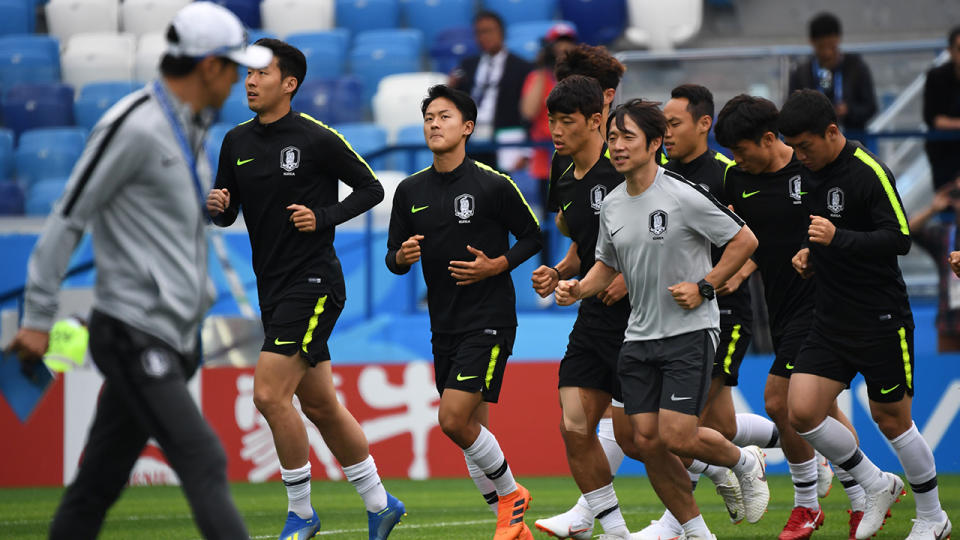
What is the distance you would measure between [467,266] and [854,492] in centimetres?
243

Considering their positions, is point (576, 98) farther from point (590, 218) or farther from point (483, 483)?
point (483, 483)

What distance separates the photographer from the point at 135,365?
14.4 feet

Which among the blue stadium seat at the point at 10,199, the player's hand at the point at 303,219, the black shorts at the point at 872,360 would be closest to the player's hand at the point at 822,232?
the black shorts at the point at 872,360

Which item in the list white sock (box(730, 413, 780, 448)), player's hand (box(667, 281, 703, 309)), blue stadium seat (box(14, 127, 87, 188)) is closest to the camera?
player's hand (box(667, 281, 703, 309))

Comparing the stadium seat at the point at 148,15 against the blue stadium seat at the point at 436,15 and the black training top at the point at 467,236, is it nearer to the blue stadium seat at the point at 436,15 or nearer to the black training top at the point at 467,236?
the blue stadium seat at the point at 436,15

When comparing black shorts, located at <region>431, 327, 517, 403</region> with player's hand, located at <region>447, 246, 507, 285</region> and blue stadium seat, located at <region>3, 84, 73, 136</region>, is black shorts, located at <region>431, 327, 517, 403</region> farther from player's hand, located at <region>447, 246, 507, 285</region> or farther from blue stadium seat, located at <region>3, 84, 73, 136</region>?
blue stadium seat, located at <region>3, 84, 73, 136</region>

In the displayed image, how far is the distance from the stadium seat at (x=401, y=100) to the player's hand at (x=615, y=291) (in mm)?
8435

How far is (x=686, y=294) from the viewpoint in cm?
580

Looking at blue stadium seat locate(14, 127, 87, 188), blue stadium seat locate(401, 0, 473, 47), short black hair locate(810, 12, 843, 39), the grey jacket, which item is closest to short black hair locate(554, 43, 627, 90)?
the grey jacket

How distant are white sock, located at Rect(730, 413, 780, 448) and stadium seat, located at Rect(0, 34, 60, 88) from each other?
10620mm

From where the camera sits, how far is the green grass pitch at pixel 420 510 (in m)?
7.50

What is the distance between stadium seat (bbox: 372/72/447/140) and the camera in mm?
14758

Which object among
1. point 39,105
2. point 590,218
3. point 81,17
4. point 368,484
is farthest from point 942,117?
point 81,17

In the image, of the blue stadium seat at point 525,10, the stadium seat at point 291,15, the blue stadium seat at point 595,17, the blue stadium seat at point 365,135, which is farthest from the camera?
the stadium seat at point 291,15
